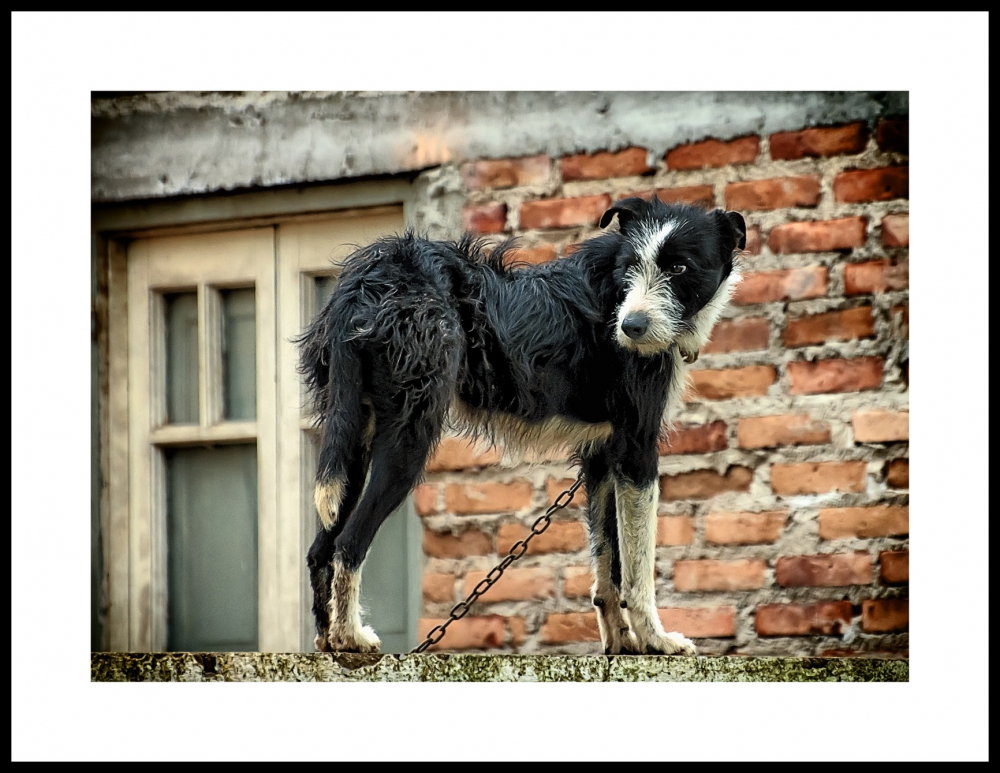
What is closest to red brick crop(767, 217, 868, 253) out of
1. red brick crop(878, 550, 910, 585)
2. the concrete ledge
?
red brick crop(878, 550, 910, 585)

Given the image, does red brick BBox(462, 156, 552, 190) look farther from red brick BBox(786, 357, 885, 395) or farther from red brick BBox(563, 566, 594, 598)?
red brick BBox(563, 566, 594, 598)

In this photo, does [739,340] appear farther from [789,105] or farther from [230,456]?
[230,456]

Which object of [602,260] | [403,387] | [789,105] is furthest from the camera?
[789,105]

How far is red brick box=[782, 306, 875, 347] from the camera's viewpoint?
321 centimetres

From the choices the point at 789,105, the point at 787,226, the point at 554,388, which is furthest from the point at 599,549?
the point at 789,105

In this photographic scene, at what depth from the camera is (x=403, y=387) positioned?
7.55ft

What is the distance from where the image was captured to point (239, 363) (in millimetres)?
3609

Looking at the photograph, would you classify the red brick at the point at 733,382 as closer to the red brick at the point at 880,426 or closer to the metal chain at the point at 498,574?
the red brick at the point at 880,426

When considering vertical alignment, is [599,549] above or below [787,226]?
below

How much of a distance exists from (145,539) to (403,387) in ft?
5.32

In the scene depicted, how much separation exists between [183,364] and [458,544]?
915 millimetres

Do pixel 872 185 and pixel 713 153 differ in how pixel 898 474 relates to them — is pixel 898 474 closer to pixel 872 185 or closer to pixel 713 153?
pixel 872 185

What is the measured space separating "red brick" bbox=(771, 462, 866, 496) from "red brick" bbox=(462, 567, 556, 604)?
62cm

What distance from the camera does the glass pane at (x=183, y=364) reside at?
362 centimetres
